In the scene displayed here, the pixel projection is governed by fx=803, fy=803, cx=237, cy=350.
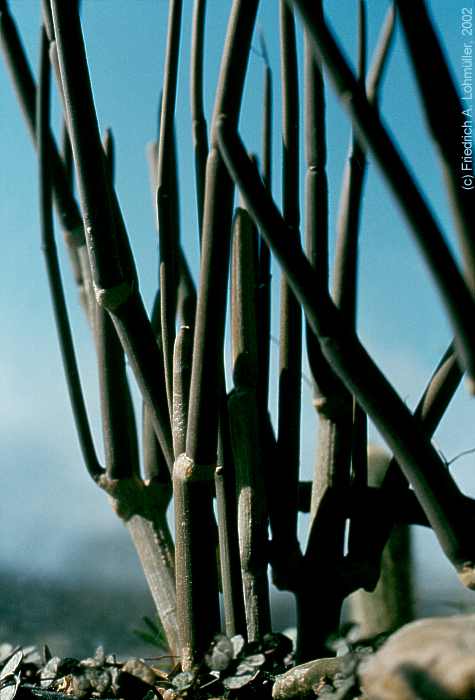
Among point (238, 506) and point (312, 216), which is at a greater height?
point (312, 216)

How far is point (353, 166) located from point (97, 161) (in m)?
0.33

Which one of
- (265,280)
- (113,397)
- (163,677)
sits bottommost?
(163,677)

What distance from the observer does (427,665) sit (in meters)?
0.48

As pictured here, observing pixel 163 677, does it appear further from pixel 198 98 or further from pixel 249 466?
pixel 198 98

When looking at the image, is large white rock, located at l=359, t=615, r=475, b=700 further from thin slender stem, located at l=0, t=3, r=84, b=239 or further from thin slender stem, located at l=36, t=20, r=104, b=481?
thin slender stem, located at l=0, t=3, r=84, b=239

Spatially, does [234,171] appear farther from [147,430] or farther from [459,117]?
[147,430]

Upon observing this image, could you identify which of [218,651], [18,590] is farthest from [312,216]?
[18,590]

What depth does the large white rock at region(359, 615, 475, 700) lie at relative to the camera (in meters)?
0.47

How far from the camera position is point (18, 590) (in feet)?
5.91

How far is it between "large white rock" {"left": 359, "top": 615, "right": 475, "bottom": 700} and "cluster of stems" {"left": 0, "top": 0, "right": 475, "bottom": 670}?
130mm

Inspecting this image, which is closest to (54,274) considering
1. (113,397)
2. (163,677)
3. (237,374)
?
(113,397)

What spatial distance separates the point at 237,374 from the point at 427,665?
0.45 m

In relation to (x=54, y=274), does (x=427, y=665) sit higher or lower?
lower

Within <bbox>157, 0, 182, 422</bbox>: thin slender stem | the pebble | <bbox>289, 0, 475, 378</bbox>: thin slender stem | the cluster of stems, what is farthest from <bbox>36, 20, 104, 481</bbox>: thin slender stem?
<bbox>289, 0, 475, 378</bbox>: thin slender stem
